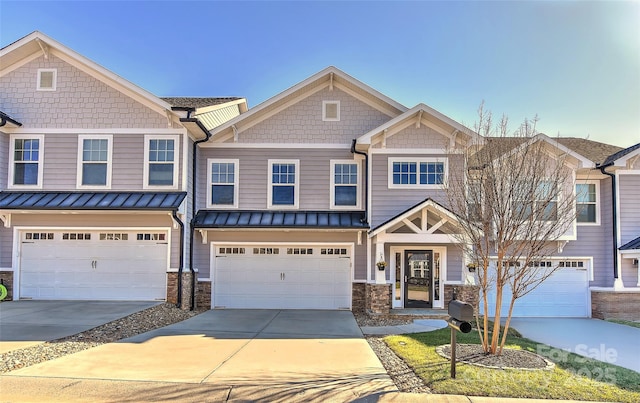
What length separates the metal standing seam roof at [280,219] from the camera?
14383 mm

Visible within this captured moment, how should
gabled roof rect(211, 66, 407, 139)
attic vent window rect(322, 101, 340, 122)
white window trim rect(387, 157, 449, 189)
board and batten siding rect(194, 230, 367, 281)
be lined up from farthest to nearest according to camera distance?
1. attic vent window rect(322, 101, 340, 122)
2. gabled roof rect(211, 66, 407, 139)
3. board and batten siding rect(194, 230, 367, 281)
4. white window trim rect(387, 157, 449, 189)

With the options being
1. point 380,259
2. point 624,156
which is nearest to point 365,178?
point 380,259

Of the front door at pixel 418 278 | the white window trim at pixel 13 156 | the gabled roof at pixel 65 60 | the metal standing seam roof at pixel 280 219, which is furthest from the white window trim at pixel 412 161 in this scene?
the white window trim at pixel 13 156

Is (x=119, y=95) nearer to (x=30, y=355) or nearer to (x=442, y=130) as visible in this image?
(x=30, y=355)

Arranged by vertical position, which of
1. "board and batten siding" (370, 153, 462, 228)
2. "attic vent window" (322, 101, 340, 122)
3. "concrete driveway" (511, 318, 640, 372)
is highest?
"attic vent window" (322, 101, 340, 122)

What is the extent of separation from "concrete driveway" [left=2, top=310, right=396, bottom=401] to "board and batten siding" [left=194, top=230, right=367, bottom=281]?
3952mm

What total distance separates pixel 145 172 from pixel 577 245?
14434 mm

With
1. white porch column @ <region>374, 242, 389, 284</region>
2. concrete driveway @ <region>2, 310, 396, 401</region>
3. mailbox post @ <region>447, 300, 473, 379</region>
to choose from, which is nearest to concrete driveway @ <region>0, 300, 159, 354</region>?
concrete driveway @ <region>2, 310, 396, 401</region>

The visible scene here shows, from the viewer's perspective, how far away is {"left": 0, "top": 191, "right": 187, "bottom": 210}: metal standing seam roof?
13.4 m

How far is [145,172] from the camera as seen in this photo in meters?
14.3

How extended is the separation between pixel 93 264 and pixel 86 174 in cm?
287

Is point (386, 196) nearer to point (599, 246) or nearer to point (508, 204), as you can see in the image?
point (508, 204)

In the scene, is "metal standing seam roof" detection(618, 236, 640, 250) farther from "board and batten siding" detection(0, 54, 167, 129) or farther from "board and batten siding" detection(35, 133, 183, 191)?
"board and batten siding" detection(0, 54, 167, 129)

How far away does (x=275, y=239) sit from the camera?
15.0m
